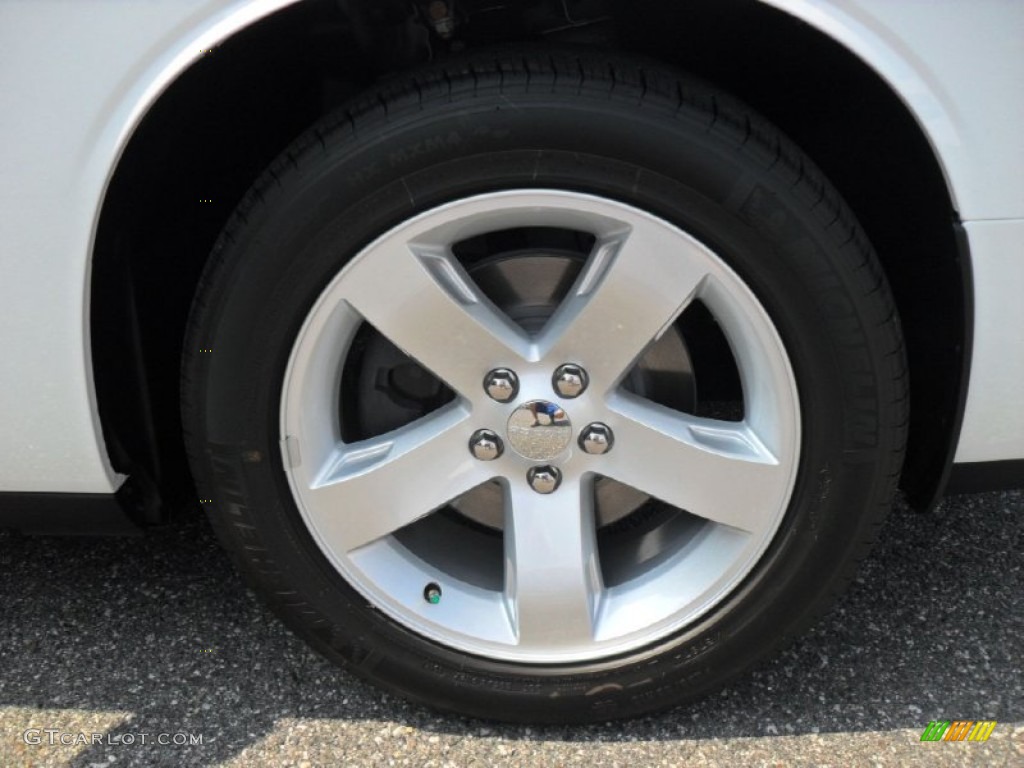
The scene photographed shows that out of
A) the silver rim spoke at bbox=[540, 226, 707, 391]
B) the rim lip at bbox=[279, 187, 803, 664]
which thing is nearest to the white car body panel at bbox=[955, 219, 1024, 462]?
the rim lip at bbox=[279, 187, 803, 664]

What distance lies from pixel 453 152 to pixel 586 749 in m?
0.94

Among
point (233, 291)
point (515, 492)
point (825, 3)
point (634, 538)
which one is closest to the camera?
point (825, 3)

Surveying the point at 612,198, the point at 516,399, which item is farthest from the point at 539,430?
the point at 612,198

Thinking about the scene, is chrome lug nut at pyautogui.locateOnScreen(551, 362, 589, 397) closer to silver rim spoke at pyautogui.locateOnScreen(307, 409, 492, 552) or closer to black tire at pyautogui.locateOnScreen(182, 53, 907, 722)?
silver rim spoke at pyautogui.locateOnScreen(307, 409, 492, 552)

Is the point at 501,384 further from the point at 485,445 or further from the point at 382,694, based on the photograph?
the point at 382,694

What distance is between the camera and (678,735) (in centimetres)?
155

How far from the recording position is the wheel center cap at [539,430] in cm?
144

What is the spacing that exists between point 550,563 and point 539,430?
0.73 feet

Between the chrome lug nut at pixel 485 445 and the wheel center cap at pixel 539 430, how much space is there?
0.07ft

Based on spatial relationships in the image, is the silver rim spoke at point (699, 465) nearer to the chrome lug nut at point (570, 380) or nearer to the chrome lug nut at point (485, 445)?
the chrome lug nut at point (570, 380)

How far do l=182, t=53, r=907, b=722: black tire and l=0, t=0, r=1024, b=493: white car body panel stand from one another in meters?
0.15

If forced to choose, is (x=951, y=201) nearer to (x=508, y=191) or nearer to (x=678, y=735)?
(x=508, y=191)

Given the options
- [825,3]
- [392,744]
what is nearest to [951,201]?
[825,3]

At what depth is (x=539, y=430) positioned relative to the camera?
145 cm
